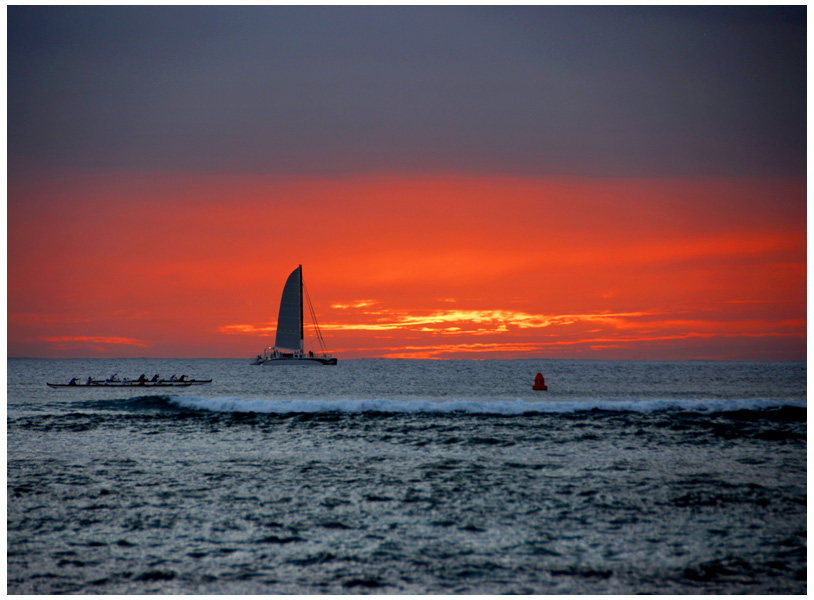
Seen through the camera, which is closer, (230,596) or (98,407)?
(230,596)

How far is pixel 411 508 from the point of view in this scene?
15828 millimetres

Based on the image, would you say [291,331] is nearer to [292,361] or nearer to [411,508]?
[292,361]

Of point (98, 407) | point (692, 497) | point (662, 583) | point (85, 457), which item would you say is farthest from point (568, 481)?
point (98, 407)

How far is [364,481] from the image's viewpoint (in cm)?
1880

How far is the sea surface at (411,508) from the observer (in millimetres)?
11586

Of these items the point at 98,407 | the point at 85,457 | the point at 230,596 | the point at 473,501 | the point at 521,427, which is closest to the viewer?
the point at 230,596

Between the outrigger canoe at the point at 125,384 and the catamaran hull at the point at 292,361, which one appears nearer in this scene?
the outrigger canoe at the point at 125,384

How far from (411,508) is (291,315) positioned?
94025 mm

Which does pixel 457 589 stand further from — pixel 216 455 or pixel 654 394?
pixel 654 394

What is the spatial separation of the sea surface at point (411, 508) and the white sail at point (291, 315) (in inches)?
2952

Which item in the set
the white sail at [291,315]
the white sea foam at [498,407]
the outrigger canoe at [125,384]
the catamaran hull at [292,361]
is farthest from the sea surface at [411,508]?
the catamaran hull at [292,361]

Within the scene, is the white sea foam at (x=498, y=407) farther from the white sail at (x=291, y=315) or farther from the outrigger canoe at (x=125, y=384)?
the white sail at (x=291, y=315)

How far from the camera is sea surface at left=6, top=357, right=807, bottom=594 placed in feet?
38.0

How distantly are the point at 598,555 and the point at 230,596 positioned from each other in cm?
676
